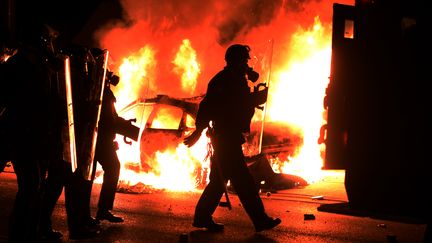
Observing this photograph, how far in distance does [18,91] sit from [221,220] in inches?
120

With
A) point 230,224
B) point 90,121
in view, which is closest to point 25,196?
point 90,121

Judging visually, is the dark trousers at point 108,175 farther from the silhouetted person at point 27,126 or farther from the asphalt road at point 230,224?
the silhouetted person at point 27,126

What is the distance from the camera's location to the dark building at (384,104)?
108 inches

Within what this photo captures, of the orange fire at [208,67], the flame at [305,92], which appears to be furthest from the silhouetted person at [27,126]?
the flame at [305,92]

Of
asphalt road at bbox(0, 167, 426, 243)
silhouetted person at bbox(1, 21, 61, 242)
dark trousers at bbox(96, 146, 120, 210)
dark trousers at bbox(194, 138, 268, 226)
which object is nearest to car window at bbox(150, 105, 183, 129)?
asphalt road at bbox(0, 167, 426, 243)

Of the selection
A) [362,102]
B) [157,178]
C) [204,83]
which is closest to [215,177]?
[362,102]

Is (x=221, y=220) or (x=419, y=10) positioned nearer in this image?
(x=419, y=10)

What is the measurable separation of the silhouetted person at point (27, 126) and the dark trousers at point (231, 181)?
1.87 m

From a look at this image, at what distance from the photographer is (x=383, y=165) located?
2.85 metres

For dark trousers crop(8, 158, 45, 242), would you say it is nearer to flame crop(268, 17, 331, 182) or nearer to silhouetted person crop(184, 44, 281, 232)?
silhouetted person crop(184, 44, 281, 232)

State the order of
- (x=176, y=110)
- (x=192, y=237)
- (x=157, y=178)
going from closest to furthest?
1. (x=192, y=237)
2. (x=157, y=178)
3. (x=176, y=110)

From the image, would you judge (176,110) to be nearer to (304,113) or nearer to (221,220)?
(221,220)

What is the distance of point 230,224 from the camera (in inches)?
221

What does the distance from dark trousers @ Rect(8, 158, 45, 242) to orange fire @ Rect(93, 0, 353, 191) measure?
5.68 m
